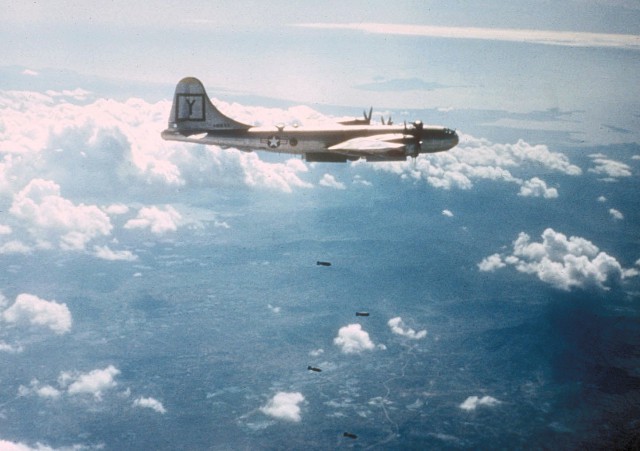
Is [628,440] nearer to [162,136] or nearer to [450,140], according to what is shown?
[450,140]

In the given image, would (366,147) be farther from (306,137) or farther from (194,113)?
(194,113)

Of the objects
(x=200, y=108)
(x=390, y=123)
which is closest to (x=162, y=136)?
(x=200, y=108)

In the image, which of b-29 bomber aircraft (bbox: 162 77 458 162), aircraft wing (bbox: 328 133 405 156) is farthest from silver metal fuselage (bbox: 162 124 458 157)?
aircraft wing (bbox: 328 133 405 156)

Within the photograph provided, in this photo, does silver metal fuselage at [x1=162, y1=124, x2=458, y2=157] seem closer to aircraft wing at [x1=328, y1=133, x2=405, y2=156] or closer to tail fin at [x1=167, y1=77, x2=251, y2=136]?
tail fin at [x1=167, y1=77, x2=251, y2=136]

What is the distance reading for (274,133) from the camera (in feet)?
159

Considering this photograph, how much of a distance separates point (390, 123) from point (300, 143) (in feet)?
36.6

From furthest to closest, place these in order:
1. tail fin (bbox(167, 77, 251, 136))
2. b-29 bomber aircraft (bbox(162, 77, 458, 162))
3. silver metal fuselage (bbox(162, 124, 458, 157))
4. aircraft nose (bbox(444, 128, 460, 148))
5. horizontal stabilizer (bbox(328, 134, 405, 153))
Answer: aircraft nose (bbox(444, 128, 460, 148)), tail fin (bbox(167, 77, 251, 136)), silver metal fuselage (bbox(162, 124, 458, 157)), b-29 bomber aircraft (bbox(162, 77, 458, 162)), horizontal stabilizer (bbox(328, 134, 405, 153))

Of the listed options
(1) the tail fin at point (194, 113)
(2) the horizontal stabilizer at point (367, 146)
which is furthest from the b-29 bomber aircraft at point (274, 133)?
(2) the horizontal stabilizer at point (367, 146)

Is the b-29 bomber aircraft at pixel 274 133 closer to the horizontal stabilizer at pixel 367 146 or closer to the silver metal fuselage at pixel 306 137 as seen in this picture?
the silver metal fuselage at pixel 306 137

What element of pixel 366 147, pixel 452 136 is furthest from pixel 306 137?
pixel 452 136

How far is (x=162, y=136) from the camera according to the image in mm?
46781

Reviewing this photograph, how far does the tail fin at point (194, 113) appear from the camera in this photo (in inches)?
1907

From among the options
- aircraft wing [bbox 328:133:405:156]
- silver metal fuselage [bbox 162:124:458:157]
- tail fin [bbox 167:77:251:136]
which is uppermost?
tail fin [bbox 167:77:251:136]

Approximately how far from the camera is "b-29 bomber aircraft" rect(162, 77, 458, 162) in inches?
1886
